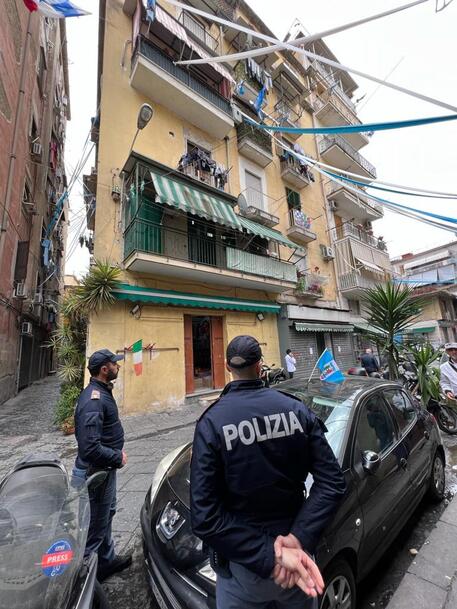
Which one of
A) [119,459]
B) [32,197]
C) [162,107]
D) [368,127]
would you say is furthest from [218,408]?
[32,197]

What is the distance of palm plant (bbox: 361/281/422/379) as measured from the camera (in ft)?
19.1

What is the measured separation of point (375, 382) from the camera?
303 centimetres

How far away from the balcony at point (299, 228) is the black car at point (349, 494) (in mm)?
10998

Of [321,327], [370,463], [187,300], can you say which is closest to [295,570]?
[370,463]

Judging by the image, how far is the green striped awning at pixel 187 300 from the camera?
25.2 ft

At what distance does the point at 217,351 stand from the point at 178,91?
9.28m

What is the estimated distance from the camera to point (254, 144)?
12016mm

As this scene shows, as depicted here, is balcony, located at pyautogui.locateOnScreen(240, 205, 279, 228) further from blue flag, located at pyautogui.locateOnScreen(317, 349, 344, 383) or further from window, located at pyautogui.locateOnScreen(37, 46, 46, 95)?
window, located at pyautogui.locateOnScreen(37, 46, 46, 95)

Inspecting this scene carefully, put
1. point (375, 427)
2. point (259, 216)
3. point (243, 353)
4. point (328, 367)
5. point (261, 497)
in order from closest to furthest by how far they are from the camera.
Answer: point (261, 497)
point (243, 353)
point (375, 427)
point (328, 367)
point (259, 216)

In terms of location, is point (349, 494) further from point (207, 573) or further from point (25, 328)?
point (25, 328)

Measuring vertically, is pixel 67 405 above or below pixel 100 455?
below

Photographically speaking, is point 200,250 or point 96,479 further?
point 200,250

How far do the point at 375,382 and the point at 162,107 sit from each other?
37.2 feet

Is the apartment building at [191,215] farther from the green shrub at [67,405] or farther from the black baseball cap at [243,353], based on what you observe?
the black baseball cap at [243,353]
